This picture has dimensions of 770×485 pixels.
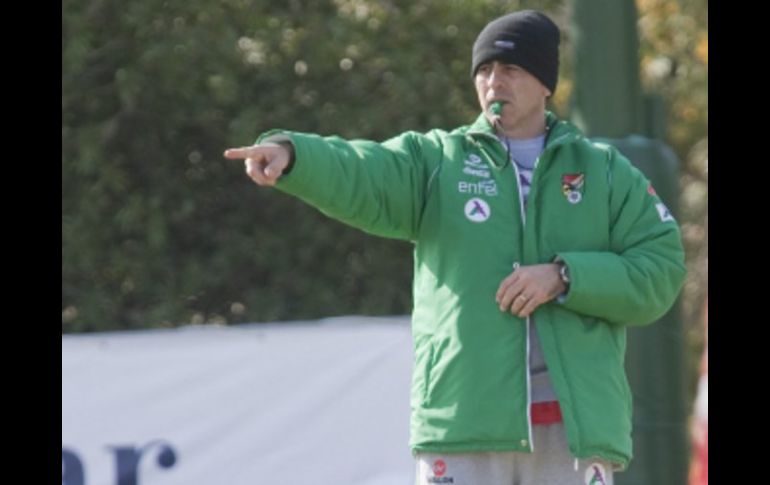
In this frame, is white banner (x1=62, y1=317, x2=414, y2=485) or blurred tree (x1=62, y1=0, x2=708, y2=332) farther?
blurred tree (x1=62, y1=0, x2=708, y2=332)

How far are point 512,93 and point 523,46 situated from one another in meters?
0.13

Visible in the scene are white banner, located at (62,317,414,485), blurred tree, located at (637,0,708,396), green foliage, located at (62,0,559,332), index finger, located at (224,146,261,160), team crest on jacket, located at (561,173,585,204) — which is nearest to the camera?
index finger, located at (224,146,261,160)

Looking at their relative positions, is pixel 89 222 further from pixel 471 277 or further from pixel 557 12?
pixel 471 277

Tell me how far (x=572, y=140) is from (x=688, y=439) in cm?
193

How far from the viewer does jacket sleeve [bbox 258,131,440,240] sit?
187 inches

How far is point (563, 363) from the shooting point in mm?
4805

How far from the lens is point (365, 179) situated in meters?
4.91

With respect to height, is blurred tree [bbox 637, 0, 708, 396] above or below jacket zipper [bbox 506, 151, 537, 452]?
above

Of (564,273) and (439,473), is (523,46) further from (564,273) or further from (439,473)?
(439,473)

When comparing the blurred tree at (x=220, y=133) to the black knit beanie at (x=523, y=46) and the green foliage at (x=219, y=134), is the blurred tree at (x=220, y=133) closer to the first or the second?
the green foliage at (x=219, y=134)

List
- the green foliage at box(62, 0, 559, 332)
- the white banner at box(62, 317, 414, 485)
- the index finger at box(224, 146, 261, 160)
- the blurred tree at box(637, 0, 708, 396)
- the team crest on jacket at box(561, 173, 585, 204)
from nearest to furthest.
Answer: the index finger at box(224, 146, 261, 160)
the team crest on jacket at box(561, 173, 585, 204)
the white banner at box(62, 317, 414, 485)
the green foliage at box(62, 0, 559, 332)
the blurred tree at box(637, 0, 708, 396)

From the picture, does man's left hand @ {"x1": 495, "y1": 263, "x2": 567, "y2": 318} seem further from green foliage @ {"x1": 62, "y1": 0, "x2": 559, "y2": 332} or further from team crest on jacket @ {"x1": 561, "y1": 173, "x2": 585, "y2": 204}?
green foliage @ {"x1": 62, "y1": 0, "x2": 559, "y2": 332}

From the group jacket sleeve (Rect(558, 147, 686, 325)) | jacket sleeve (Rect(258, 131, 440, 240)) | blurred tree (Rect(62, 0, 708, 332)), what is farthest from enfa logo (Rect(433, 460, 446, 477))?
blurred tree (Rect(62, 0, 708, 332))
